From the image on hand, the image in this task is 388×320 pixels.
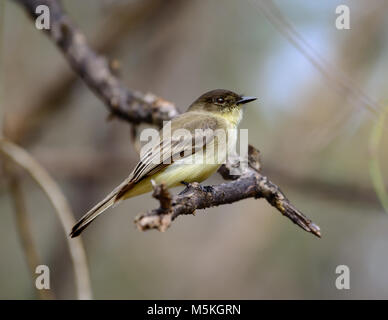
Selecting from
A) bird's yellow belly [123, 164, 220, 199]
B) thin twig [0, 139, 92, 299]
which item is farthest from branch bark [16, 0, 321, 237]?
thin twig [0, 139, 92, 299]

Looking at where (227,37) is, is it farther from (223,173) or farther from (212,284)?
(223,173)

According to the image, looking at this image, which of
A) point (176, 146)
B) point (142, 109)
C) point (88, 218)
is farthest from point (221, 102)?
point (88, 218)

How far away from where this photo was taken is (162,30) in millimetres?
6023

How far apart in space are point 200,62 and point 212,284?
2.72 metres

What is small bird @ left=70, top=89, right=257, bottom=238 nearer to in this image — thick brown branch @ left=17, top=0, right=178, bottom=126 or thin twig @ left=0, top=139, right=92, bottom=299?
thick brown branch @ left=17, top=0, right=178, bottom=126

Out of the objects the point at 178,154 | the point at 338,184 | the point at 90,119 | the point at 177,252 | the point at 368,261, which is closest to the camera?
the point at 178,154

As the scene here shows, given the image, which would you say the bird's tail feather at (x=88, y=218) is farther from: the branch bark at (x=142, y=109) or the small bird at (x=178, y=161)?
the branch bark at (x=142, y=109)

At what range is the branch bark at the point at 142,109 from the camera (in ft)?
8.51

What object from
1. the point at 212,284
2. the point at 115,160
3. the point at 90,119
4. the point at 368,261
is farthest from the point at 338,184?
the point at 90,119

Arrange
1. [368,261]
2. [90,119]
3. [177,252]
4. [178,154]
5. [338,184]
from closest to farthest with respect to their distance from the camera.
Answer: [178,154]
[338,184]
[368,261]
[177,252]
[90,119]

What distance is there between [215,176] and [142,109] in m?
1.92

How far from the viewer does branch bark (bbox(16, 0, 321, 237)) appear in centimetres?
259

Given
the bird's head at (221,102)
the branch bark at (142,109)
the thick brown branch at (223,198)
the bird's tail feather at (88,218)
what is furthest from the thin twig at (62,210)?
the bird's head at (221,102)

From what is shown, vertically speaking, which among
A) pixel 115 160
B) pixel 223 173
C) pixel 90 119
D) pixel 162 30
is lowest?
pixel 223 173
